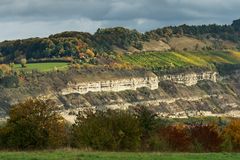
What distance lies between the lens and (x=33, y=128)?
4197 centimetres

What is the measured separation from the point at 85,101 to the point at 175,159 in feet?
545

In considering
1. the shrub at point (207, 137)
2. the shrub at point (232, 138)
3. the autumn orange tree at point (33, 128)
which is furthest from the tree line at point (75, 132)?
the shrub at point (207, 137)

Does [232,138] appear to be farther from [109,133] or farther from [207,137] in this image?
[109,133]

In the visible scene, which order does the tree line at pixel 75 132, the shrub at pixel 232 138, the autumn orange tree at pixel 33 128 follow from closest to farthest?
the autumn orange tree at pixel 33 128 < the tree line at pixel 75 132 < the shrub at pixel 232 138

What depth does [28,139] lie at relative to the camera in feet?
137

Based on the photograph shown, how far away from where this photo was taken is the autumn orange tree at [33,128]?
41.7 meters

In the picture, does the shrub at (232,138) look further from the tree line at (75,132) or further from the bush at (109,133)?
the bush at (109,133)

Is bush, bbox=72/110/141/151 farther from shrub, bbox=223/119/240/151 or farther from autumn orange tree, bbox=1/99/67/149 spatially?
shrub, bbox=223/119/240/151

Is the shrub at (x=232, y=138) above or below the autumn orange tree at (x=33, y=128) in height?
below

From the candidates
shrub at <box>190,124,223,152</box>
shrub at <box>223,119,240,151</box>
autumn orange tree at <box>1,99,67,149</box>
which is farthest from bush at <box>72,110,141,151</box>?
shrub at <box>223,119,240,151</box>

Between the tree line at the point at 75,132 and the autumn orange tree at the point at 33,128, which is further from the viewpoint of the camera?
the tree line at the point at 75,132

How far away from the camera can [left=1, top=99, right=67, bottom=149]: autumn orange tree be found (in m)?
41.7

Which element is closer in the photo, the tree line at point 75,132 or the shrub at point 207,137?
the tree line at point 75,132

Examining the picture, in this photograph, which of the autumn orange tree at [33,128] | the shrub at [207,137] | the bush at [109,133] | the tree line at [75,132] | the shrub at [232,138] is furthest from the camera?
the shrub at [207,137]
